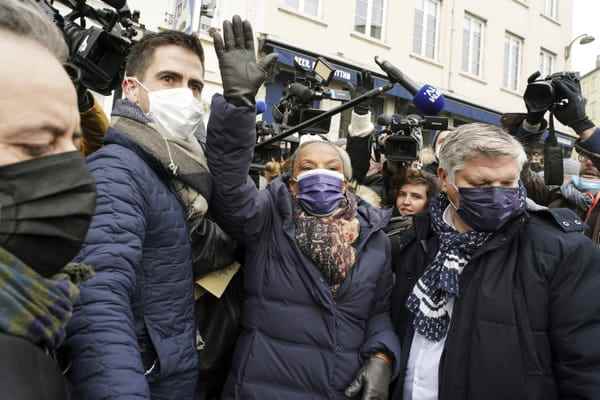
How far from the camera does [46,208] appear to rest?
2.59 feet

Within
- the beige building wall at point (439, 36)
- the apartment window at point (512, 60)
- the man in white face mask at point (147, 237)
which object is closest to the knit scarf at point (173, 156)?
the man in white face mask at point (147, 237)

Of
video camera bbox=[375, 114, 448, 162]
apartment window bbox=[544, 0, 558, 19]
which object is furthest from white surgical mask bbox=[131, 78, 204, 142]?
apartment window bbox=[544, 0, 558, 19]

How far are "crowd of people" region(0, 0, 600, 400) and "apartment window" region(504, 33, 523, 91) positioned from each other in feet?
48.2

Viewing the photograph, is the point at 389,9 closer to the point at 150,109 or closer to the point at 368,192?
the point at 368,192

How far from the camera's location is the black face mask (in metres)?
0.74

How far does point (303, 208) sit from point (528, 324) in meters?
0.96

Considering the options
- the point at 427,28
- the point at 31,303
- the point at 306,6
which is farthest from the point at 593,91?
the point at 31,303

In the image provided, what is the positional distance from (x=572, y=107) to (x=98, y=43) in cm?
210

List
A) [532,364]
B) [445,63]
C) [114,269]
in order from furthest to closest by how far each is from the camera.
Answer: [445,63] → [532,364] → [114,269]

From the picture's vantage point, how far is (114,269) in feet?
3.87

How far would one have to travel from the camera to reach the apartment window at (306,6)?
1075cm

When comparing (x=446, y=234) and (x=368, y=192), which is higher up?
(x=368, y=192)

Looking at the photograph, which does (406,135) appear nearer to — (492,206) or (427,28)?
(492,206)

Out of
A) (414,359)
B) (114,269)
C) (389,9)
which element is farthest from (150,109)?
(389,9)
